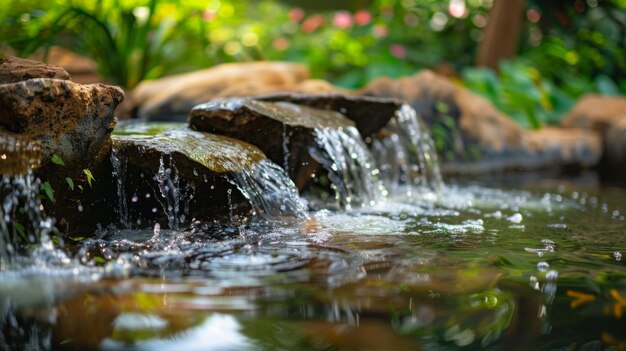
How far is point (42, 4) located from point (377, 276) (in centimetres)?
678

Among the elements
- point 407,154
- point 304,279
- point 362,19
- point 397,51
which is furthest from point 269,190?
point 362,19

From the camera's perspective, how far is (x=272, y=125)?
390cm

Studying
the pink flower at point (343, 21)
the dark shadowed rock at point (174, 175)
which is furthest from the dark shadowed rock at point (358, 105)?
the pink flower at point (343, 21)

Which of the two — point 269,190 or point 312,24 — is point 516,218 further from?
point 312,24

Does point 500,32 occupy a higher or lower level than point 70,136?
higher

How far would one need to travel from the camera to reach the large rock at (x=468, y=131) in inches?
265

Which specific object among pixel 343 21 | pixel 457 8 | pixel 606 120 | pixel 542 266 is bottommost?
pixel 542 266

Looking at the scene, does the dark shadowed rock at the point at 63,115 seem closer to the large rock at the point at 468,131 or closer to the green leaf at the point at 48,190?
the green leaf at the point at 48,190

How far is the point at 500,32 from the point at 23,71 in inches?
289

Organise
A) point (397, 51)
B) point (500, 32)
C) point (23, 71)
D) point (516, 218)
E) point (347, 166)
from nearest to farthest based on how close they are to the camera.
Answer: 1. point (23, 71)
2. point (516, 218)
3. point (347, 166)
4. point (500, 32)
5. point (397, 51)

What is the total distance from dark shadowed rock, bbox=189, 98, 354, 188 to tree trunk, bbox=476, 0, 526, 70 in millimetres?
5491

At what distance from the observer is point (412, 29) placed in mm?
10383

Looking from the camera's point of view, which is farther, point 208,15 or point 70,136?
point 208,15

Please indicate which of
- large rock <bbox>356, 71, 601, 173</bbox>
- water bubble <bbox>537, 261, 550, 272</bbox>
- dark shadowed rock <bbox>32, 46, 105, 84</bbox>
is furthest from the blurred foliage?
water bubble <bbox>537, 261, 550, 272</bbox>
